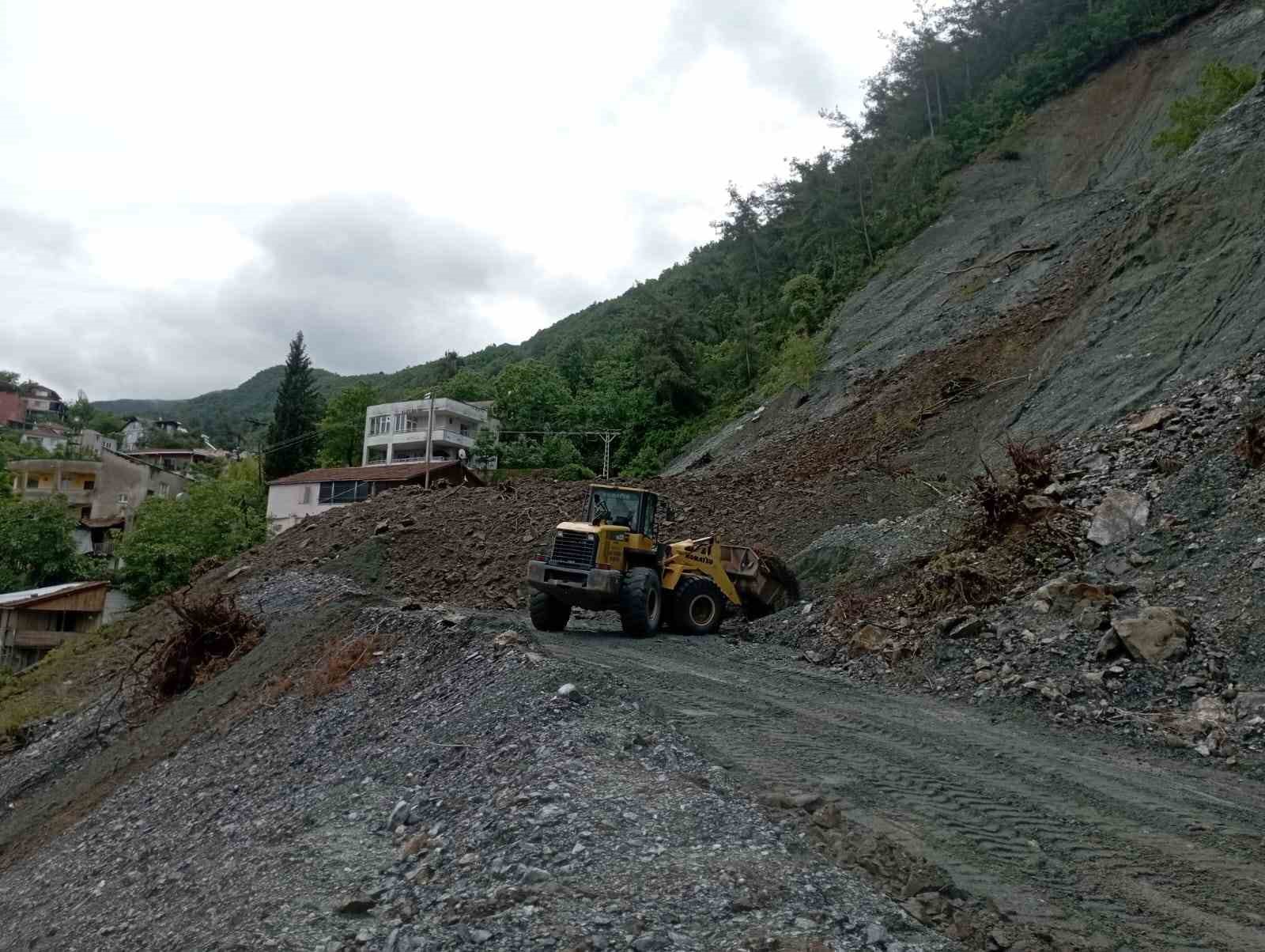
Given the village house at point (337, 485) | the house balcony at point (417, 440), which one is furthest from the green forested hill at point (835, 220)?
the village house at point (337, 485)

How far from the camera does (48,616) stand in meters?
34.9

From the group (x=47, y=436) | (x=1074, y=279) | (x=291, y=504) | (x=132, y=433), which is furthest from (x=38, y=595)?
(x=132, y=433)

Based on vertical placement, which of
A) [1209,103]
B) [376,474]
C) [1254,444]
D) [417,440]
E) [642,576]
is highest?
[1209,103]

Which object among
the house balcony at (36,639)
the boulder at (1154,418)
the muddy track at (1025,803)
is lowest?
the house balcony at (36,639)

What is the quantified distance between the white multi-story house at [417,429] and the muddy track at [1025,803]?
46.1 metres

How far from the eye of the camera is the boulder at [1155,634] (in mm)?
9531

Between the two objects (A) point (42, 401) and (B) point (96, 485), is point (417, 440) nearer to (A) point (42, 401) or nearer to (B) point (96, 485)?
(B) point (96, 485)

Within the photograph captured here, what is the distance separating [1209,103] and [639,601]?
22392mm

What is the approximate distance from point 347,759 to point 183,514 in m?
33.4

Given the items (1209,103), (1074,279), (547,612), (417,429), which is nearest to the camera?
(547,612)

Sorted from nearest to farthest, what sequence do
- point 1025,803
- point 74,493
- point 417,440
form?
point 1025,803, point 417,440, point 74,493

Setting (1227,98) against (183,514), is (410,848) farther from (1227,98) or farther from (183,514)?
(183,514)

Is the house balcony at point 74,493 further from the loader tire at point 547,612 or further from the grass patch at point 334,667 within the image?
the grass patch at point 334,667

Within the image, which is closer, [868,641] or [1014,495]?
[868,641]
